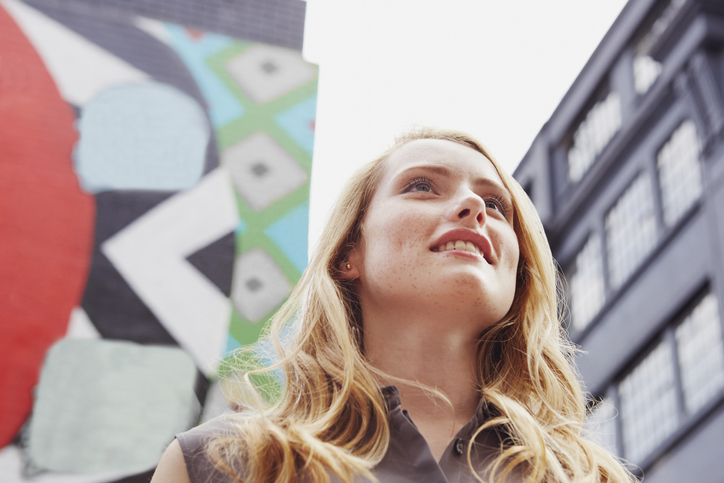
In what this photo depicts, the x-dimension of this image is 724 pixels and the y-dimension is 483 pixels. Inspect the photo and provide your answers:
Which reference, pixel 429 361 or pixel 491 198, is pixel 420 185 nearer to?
pixel 491 198

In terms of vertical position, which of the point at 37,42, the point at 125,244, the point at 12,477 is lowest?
the point at 12,477

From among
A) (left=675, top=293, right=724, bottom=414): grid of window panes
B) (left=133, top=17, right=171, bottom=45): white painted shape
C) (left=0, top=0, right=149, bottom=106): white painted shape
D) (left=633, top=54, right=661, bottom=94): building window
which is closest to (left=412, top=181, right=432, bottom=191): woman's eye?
(left=0, top=0, right=149, bottom=106): white painted shape

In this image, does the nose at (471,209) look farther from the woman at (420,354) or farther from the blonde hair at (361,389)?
the blonde hair at (361,389)

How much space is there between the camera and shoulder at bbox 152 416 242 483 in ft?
5.91

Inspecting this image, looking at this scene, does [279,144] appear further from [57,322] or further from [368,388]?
[368,388]

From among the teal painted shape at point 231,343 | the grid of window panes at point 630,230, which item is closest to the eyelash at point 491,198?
the teal painted shape at point 231,343

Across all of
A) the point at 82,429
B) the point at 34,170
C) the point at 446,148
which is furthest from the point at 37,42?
the point at 446,148

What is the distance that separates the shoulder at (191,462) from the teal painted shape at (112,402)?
518 cm

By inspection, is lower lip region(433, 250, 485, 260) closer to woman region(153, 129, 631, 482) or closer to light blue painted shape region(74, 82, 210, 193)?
woman region(153, 129, 631, 482)

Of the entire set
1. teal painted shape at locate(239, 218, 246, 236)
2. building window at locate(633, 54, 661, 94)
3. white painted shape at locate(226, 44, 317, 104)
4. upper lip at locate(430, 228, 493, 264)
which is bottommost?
building window at locate(633, 54, 661, 94)

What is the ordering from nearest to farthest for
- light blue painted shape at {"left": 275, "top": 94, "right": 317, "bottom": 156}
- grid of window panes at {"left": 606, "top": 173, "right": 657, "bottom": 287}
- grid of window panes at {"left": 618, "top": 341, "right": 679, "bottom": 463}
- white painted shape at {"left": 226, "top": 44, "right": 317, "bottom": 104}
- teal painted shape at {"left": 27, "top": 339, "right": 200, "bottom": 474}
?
1. teal painted shape at {"left": 27, "top": 339, "right": 200, "bottom": 474}
2. light blue painted shape at {"left": 275, "top": 94, "right": 317, "bottom": 156}
3. white painted shape at {"left": 226, "top": 44, "right": 317, "bottom": 104}
4. grid of window panes at {"left": 618, "top": 341, "right": 679, "bottom": 463}
5. grid of window panes at {"left": 606, "top": 173, "right": 657, "bottom": 287}

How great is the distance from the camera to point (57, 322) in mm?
7074

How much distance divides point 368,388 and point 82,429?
5547mm

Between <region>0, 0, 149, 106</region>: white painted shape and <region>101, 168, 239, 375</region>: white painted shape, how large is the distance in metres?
1.52
